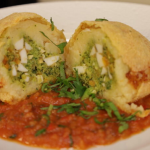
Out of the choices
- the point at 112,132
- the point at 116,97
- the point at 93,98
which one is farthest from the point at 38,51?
the point at 112,132

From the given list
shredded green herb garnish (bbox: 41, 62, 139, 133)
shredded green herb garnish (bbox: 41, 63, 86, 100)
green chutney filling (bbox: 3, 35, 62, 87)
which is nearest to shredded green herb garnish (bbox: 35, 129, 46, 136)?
shredded green herb garnish (bbox: 41, 62, 139, 133)

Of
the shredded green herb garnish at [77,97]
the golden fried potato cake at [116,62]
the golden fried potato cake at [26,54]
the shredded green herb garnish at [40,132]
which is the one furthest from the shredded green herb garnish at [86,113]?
the golden fried potato cake at [26,54]

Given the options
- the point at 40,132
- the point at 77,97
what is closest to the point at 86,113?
the point at 77,97

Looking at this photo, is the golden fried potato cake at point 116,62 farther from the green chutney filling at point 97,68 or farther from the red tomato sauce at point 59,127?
the red tomato sauce at point 59,127

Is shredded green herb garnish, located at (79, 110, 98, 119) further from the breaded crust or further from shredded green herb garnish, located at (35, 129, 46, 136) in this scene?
the breaded crust

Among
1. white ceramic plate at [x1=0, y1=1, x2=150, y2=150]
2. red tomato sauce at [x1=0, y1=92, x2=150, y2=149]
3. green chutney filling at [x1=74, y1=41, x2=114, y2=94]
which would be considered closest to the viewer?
red tomato sauce at [x1=0, y1=92, x2=150, y2=149]

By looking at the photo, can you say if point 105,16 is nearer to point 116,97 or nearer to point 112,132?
point 116,97
